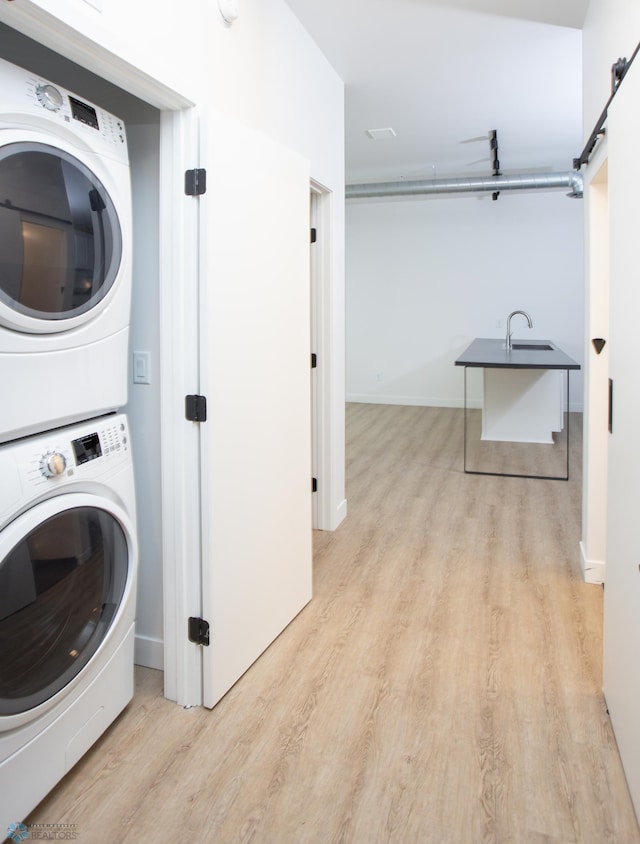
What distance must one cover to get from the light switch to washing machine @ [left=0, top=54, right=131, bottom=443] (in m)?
0.32

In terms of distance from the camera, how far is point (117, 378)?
1823 millimetres

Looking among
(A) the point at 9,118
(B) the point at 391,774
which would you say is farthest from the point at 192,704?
(A) the point at 9,118

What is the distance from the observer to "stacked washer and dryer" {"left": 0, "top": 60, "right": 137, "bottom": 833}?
140cm

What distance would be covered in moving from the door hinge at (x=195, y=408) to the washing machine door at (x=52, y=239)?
43 cm

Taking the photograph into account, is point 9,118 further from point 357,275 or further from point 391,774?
point 357,275

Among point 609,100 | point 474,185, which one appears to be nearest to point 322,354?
point 609,100

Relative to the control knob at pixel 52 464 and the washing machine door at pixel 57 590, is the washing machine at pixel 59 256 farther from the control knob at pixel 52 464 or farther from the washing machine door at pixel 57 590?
the washing machine door at pixel 57 590

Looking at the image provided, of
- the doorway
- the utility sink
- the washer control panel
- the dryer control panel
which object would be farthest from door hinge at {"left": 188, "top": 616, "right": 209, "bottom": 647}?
the utility sink

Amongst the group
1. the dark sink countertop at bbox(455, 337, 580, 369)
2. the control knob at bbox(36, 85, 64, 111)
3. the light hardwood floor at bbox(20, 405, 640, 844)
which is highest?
the control knob at bbox(36, 85, 64, 111)

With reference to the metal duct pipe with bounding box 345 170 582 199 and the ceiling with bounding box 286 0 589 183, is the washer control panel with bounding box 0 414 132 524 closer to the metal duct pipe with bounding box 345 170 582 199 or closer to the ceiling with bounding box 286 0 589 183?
the ceiling with bounding box 286 0 589 183

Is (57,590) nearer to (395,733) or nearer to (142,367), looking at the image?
(142,367)

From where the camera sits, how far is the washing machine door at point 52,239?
137 centimetres

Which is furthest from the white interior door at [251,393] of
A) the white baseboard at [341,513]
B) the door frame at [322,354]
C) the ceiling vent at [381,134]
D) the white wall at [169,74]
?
the ceiling vent at [381,134]

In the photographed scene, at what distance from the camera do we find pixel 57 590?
157cm
